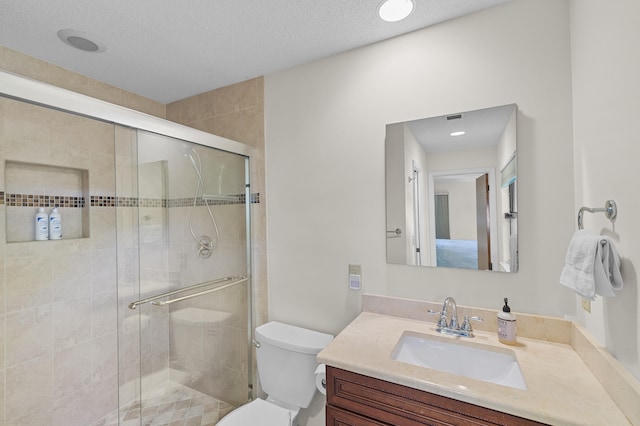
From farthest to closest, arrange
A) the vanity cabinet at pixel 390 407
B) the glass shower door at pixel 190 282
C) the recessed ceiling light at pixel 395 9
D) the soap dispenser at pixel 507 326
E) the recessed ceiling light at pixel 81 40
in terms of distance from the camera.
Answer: the glass shower door at pixel 190 282, the recessed ceiling light at pixel 81 40, the recessed ceiling light at pixel 395 9, the soap dispenser at pixel 507 326, the vanity cabinet at pixel 390 407

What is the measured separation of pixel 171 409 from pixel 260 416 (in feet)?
1.94

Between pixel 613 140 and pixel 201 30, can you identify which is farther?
pixel 201 30

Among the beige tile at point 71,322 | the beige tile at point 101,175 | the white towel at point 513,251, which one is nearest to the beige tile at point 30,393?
the beige tile at point 71,322

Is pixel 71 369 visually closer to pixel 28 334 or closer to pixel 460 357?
pixel 28 334

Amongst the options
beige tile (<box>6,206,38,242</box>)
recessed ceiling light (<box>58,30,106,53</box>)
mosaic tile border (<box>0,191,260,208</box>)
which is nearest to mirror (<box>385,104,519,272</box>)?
mosaic tile border (<box>0,191,260,208</box>)

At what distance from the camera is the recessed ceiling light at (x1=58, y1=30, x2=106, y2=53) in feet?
5.03

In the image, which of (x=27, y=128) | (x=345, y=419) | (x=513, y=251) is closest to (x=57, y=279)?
(x=27, y=128)

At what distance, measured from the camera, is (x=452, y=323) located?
1.40 m

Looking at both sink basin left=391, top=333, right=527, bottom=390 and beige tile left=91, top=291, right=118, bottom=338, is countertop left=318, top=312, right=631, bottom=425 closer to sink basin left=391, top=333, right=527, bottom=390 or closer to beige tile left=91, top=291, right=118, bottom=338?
sink basin left=391, top=333, right=527, bottom=390

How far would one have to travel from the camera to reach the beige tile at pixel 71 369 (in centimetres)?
178

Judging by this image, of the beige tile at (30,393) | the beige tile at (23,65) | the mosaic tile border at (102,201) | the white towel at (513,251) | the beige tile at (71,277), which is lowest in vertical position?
the beige tile at (30,393)

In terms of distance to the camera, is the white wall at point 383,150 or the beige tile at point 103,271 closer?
the white wall at point 383,150

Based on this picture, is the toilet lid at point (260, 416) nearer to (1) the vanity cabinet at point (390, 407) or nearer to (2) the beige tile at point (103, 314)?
(1) the vanity cabinet at point (390, 407)

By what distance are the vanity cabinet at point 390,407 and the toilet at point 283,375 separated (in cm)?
→ 40
